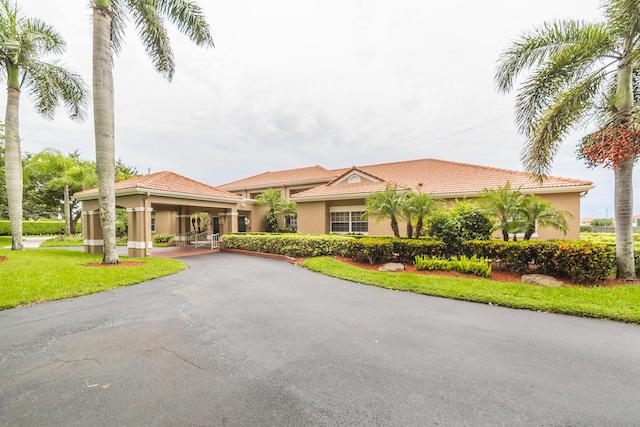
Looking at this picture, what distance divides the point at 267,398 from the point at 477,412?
2.19m

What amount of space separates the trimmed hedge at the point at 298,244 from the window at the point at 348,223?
136 inches

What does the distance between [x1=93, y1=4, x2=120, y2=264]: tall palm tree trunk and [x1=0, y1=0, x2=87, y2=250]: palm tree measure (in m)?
6.67

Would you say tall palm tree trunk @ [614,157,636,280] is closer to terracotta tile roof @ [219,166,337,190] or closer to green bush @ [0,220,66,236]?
terracotta tile roof @ [219,166,337,190]

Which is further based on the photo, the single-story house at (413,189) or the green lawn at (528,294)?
the single-story house at (413,189)

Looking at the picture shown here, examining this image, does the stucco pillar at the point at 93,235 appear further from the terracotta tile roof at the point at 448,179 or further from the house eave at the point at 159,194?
the terracotta tile roof at the point at 448,179

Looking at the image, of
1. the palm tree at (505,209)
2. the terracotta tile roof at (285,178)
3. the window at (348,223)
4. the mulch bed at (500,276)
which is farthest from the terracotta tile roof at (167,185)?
the palm tree at (505,209)

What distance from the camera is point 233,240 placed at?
16750 mm

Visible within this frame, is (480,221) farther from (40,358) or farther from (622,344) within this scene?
(40,358)

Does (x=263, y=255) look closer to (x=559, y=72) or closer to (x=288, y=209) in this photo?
(x=288, y=209)

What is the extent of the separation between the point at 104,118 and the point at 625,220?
18.4 meters

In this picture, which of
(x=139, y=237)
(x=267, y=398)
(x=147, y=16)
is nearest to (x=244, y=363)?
(x=267, y=398)

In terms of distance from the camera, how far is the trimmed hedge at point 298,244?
41.0 ft

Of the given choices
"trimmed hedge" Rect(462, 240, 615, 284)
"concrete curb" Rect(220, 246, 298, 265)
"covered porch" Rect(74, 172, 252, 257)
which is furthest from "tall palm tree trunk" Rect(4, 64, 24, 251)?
"trimmed hedge" Rect(462, 240, 615, 284)

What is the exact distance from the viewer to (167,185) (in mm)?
15328
